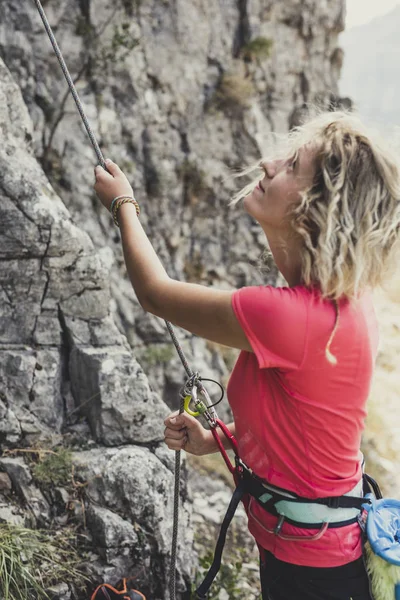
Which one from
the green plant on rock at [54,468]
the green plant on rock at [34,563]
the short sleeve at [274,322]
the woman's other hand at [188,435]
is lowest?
the green plant on rock at [34,563]

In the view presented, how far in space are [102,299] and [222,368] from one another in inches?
316

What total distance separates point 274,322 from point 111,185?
102 cm

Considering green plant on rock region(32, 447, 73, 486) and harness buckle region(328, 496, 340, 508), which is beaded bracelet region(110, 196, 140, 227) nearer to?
harness buckle region(328, 496, 340, 508)

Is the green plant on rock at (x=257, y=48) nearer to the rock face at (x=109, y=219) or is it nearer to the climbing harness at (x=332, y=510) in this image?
the rock face at (x=109, y=219)

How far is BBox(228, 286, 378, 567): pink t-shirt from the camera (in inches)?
75.3

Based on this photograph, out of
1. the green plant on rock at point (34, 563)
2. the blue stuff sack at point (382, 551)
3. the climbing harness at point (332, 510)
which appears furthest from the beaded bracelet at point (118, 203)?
the green plant on rock at point (34, 563)

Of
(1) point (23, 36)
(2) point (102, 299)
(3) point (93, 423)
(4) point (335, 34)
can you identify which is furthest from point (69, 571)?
(4) point (335, 34)

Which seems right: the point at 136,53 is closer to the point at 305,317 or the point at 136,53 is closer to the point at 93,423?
the point at 93,423

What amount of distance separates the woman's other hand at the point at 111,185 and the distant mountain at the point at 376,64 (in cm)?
10514

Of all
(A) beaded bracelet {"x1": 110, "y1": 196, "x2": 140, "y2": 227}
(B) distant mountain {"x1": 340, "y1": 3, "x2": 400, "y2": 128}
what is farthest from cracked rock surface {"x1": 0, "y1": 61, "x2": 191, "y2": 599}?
(B) distant mountain {"x1": 340, "y1": 3, "x2": 400, "y2": 128}

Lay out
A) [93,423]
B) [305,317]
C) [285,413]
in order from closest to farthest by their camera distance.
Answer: [305,317] < [285,413] < [93,423]

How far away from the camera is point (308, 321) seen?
1.91 meters

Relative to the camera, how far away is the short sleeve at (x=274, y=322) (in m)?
1.89

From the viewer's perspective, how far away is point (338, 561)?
2.25m
